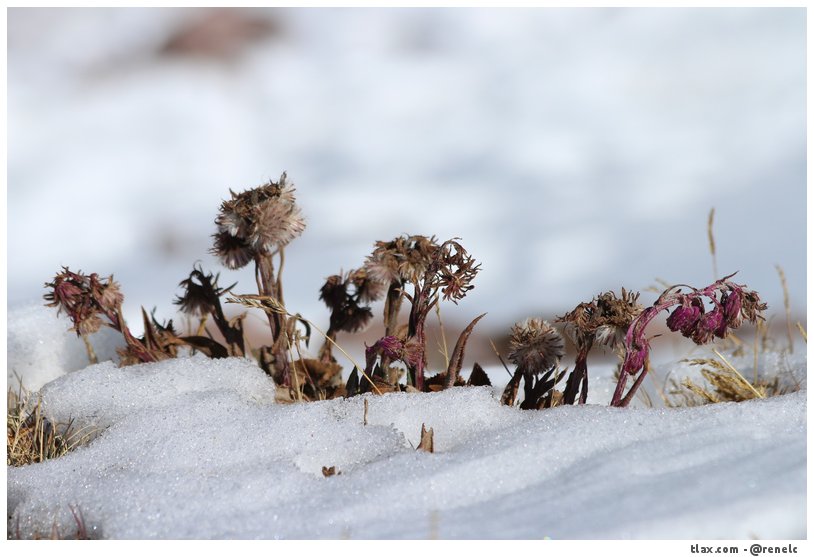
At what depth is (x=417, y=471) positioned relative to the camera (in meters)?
1.48

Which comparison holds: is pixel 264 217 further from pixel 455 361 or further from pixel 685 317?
pixel 685 317

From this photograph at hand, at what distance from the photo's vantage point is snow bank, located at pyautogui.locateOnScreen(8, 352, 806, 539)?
1.28 meters

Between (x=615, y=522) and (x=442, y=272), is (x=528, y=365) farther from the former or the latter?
(x=615, y=522)

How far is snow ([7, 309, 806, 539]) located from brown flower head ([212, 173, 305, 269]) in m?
0.37

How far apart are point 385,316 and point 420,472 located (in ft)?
1.96

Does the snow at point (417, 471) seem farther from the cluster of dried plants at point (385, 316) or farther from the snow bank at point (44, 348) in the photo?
the snow bank at point (44, 348)

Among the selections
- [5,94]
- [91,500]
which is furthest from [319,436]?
[5,94]

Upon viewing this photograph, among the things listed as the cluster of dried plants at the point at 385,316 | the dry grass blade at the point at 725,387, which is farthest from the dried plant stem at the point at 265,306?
the dry grass blade at the point at 725,387

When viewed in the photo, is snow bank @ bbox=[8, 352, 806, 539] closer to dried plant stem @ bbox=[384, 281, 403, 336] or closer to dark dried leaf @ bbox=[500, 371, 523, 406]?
dark dried leaf @ bbox=[500, 371, 523, 406]

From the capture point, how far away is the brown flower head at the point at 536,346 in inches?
72.3

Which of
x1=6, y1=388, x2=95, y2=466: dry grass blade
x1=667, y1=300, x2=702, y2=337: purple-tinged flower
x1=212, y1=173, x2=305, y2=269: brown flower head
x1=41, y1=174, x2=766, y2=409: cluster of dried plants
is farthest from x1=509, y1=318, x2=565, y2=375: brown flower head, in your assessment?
x1=6, y1=388, x2=95, y2=466: dry grass blade

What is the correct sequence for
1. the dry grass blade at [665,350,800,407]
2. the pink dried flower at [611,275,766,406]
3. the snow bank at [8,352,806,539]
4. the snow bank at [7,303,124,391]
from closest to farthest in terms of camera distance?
1. the snow bank at [8,352,806,539]
2. the pink dried flower at [611,275,766,406]
3. the dry grass blade at [665,350,800,407]
4. the snow bank at [7,303,124,391]

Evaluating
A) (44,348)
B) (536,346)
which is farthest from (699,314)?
(44,348)

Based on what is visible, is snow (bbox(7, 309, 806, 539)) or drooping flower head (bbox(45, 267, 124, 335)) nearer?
snow (bbox(7, 309, 806, 539))
